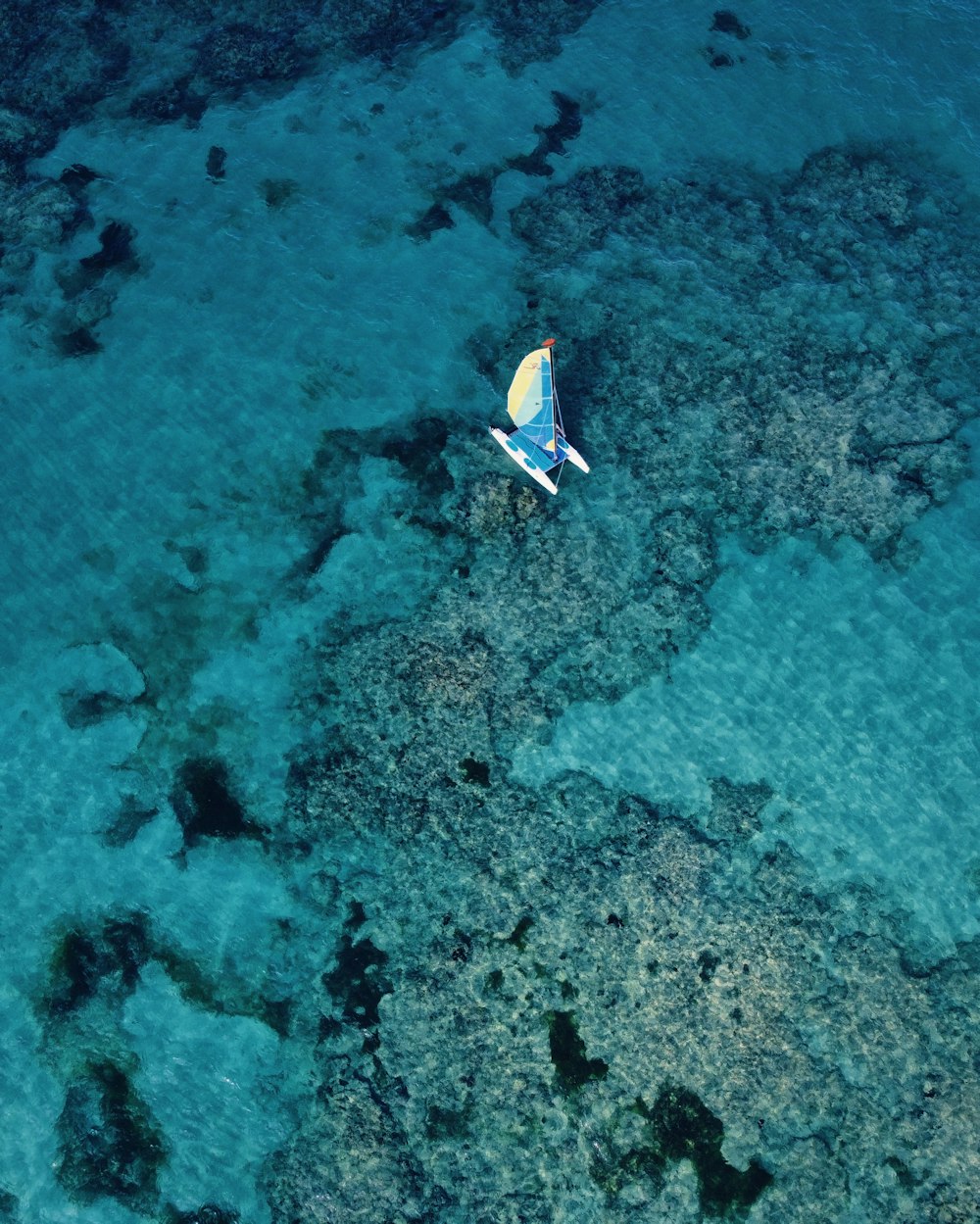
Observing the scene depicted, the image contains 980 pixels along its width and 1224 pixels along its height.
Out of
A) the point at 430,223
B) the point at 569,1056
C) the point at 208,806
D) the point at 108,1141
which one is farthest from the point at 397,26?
the point at 108,1141

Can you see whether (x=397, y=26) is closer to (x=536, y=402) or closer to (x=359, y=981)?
(x=536, y=402)

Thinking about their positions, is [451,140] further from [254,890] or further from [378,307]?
[254,890]

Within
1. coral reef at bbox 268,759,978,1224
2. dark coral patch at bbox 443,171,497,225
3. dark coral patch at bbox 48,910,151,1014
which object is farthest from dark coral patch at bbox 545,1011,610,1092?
dark coral patch at bbox 443,171,497,225

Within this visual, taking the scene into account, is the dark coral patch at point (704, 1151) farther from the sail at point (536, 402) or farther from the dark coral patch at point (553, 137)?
the dark coral patch at point (553, 137)

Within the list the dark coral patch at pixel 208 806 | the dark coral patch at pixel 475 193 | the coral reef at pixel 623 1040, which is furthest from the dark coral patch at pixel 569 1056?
the dark coral patch at pixel 475 193

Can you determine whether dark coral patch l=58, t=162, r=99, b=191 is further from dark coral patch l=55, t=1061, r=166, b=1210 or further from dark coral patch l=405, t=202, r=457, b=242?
dark coral patch l=55, t=1061, r=166, b=1210

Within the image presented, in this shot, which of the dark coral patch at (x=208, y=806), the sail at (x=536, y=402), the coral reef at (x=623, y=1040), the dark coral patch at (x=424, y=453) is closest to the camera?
the coral reef at (x=623, y=1040)
